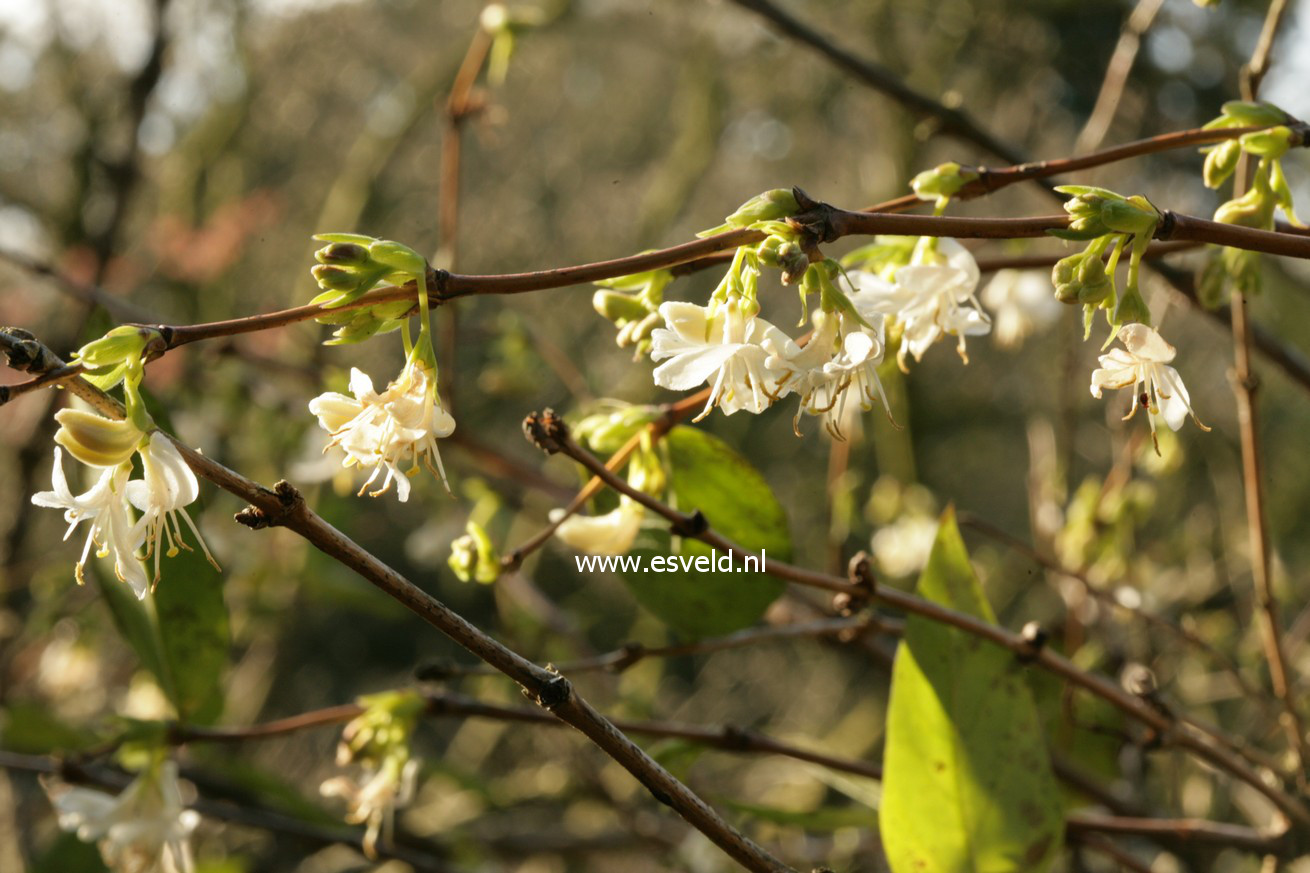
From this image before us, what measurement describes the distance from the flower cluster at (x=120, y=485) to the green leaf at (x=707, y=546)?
38 centimetres

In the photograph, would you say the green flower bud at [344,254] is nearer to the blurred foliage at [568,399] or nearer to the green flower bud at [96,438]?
the green flower bud at [96,438]

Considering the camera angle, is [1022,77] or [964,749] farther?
[1022,77]

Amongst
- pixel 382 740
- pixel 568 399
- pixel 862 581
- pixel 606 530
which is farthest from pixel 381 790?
pixel 568 399

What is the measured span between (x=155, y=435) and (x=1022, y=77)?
3.11 meters

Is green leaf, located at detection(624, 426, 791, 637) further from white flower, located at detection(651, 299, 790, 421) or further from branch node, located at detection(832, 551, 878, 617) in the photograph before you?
white flower, located at detection(651, 299, 790, 421)

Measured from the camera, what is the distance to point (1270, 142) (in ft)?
2.18

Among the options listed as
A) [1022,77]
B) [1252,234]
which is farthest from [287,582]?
[1022,77]

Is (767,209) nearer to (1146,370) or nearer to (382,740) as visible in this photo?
(1146,370)

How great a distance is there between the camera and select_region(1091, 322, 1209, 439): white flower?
58cm

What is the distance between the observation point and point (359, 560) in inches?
21.0

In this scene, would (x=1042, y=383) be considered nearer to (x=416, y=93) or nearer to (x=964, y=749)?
(x=416, y=93)

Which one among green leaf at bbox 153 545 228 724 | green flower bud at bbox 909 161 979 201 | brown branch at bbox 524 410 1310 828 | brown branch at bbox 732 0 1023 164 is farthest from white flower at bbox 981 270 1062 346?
green leaf at bbox 153 545 228 724

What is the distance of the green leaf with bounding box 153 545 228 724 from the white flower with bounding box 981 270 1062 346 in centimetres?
84

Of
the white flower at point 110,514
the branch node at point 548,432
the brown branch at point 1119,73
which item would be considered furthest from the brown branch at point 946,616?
the brown branch at point 1119,73
